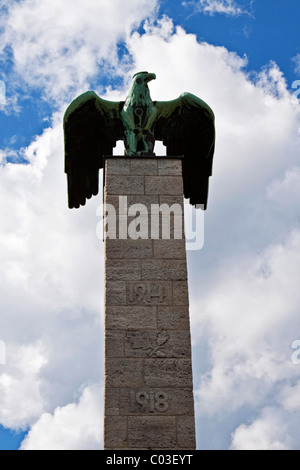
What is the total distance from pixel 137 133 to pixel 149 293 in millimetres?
3661

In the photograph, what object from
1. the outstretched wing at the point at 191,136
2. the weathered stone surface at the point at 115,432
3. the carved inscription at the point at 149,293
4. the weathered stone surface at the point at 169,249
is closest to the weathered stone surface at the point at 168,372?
the weathered stone surface at the point at 115,432

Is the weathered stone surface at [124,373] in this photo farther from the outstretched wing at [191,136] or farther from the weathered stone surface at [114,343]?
the outstretched wing at [191,136]

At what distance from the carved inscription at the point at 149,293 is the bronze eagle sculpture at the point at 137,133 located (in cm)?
298

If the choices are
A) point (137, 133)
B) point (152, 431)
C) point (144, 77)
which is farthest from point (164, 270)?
point (144, 77)

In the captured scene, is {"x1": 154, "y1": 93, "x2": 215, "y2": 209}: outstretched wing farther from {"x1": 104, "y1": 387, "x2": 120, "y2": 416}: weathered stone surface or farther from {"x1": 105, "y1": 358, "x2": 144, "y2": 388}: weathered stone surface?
{"x1": 104, "y1": 387, "x2": 120, "y2": 416}: weathered stone surface

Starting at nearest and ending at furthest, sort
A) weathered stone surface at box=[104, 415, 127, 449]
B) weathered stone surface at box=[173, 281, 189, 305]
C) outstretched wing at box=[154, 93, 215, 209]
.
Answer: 1. weathered stone surface at box=[104, 415, 127, 449]
2. weathered stone surface at box=[173, 281, 189, 305]
3. outstretched wing at box=[154, 93, 215, 209]

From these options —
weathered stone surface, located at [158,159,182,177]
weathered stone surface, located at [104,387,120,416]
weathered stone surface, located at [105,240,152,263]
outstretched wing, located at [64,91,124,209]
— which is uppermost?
outstretched wing, located at [64,91,124,209]

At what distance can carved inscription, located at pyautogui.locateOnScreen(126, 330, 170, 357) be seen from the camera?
12.5 metres

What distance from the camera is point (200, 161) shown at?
16.6 meters

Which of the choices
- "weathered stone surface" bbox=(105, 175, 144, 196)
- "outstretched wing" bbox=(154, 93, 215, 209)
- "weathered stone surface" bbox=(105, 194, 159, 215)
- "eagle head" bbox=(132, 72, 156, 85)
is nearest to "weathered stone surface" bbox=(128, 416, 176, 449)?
"weathered stone surface" bbox=(105, 194, 159, 215)

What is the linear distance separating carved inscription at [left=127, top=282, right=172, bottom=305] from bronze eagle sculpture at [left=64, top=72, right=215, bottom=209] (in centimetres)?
298

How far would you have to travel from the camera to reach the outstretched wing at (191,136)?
52.2 ft
